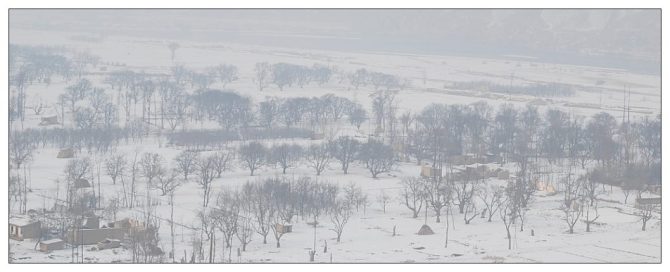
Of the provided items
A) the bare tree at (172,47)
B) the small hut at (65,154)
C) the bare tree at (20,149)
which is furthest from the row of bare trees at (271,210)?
the bare tree at (172,47)

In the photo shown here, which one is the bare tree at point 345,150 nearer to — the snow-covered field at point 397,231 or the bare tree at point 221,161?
the snow-covered field at point 397,231

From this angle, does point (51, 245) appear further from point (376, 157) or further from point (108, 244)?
point (376, 157)

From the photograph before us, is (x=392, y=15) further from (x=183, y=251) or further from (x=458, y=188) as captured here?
(x=183, y=251)

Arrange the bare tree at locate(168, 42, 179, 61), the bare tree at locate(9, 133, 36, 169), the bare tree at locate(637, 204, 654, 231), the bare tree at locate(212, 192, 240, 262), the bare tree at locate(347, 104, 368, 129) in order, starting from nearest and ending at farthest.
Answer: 1. the bare tree at locate(212, 192, 240, 262)
2. the bare tree at locate(637, 204, 654, 231)
3. the bare tree at locate(9, 133, 36, 169)
4. the bare tree at locate(347, 104, 368, 129)
5. the bare tree at locate(168, 42, 179, 61)

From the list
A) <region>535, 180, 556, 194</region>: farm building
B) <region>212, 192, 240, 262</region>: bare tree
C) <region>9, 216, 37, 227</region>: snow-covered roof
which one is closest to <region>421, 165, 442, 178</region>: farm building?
<region>535, 180, 556, 194</region>: farm building

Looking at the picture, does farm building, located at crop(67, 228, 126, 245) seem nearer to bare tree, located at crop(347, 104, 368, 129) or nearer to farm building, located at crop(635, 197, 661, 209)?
farm building, located at crop(635, 197, 661, 209)

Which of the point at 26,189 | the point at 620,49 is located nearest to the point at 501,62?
the point at 620,49
